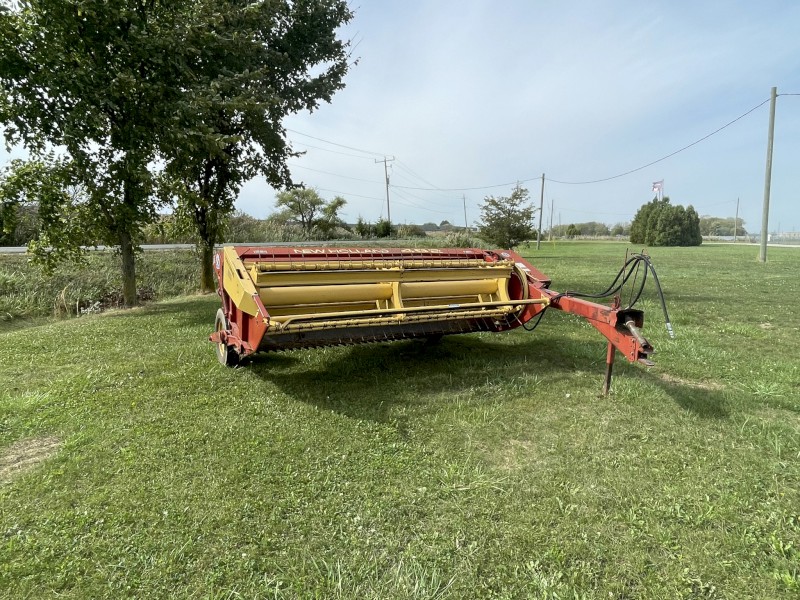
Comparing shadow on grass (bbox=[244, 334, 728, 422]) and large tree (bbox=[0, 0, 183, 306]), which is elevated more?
large tree (bbox=[0, 0, 183, 306])

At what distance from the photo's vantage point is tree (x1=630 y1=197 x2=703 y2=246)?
2031 inches

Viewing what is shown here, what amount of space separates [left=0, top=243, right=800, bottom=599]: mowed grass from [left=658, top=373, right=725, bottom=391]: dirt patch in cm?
3

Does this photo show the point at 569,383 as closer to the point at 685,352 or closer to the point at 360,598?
the point at 685,352

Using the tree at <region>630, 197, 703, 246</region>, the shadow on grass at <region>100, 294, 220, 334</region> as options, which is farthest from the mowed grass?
the tree at <region>630, 197, 703, 246</region>

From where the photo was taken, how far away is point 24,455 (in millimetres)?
3260

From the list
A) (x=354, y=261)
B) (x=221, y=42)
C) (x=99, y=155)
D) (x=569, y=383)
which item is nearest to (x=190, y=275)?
(x=99, y=155)

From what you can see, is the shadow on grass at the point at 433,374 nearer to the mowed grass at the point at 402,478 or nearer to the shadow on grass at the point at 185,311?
the mowed grass at the point at 402,478

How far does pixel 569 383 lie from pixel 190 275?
14470 millimetres

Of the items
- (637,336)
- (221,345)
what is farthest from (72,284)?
(637,336)

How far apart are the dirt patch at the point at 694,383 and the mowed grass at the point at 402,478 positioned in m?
0.03

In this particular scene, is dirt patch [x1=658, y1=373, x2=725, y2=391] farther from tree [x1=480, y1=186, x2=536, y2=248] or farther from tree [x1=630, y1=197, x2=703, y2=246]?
tree [x1=630, y1=197, x2=703, y2=246]

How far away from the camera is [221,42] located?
28.7 feet

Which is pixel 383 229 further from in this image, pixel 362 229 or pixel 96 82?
pixel 96 82

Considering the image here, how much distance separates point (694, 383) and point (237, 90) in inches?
354
